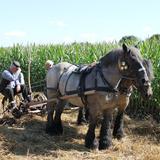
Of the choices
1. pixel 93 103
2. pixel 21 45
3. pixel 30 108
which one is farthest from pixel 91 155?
pixel 21 45

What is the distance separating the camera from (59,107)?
8.87 metres

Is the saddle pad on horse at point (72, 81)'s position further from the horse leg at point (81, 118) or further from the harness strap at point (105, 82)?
the horse leg at point (81, 118)

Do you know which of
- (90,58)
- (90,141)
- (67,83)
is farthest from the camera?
(90,58)

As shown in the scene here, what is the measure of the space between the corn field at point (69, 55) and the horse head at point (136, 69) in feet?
10.5

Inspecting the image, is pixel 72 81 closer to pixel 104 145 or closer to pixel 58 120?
pixel 58 120

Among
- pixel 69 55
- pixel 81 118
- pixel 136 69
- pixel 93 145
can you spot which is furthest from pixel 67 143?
pixel 69 55

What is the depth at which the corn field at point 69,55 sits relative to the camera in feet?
34.5

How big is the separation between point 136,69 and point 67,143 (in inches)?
80.5

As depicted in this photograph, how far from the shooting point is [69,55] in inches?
512

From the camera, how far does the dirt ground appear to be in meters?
7.16

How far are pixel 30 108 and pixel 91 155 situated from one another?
2484 millimetres

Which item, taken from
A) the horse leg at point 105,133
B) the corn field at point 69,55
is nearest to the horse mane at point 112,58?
the horse leg at point 105,133

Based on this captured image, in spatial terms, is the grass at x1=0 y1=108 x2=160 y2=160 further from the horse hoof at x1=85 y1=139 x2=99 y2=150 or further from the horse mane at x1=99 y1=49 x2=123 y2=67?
the horse mane at x1=99 y1=49 x2=123 y2=67

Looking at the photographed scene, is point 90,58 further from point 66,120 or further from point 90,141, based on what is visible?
point 90,141
